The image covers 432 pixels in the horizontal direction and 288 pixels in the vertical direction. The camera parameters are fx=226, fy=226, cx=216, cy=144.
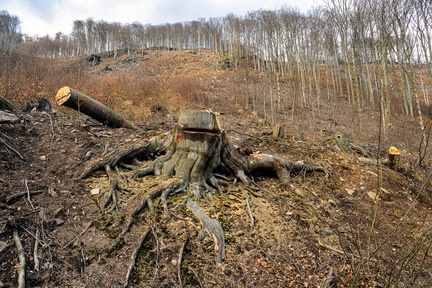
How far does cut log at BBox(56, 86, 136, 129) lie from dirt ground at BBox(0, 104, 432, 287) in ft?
1.68

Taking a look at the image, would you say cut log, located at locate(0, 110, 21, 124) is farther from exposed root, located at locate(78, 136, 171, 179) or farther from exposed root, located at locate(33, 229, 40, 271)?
exposed root, located at locate(33, 229, 40, 271)

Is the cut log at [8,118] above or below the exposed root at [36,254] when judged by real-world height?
above

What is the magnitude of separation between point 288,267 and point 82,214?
104 inches

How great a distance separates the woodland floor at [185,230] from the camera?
7.29ft

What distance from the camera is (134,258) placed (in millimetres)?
2355

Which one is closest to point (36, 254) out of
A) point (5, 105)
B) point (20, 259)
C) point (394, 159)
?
point (20, 259)

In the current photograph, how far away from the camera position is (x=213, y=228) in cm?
296

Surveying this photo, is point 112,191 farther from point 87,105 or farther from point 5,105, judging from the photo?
point 5,105

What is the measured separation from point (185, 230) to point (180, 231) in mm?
65

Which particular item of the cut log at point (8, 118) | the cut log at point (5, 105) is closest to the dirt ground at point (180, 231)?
the cut log at point (8, 118)

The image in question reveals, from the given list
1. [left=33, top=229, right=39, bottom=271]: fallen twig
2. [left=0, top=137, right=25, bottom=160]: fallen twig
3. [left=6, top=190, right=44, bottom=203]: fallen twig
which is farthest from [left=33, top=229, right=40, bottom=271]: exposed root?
[left=0, top=137, right=25, bottom=160]: fallen twig

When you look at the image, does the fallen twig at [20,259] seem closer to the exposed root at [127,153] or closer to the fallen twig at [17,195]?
the fallen twig at [17,195]

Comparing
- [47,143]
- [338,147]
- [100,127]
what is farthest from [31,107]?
[338,147]

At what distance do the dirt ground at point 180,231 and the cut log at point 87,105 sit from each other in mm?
511
